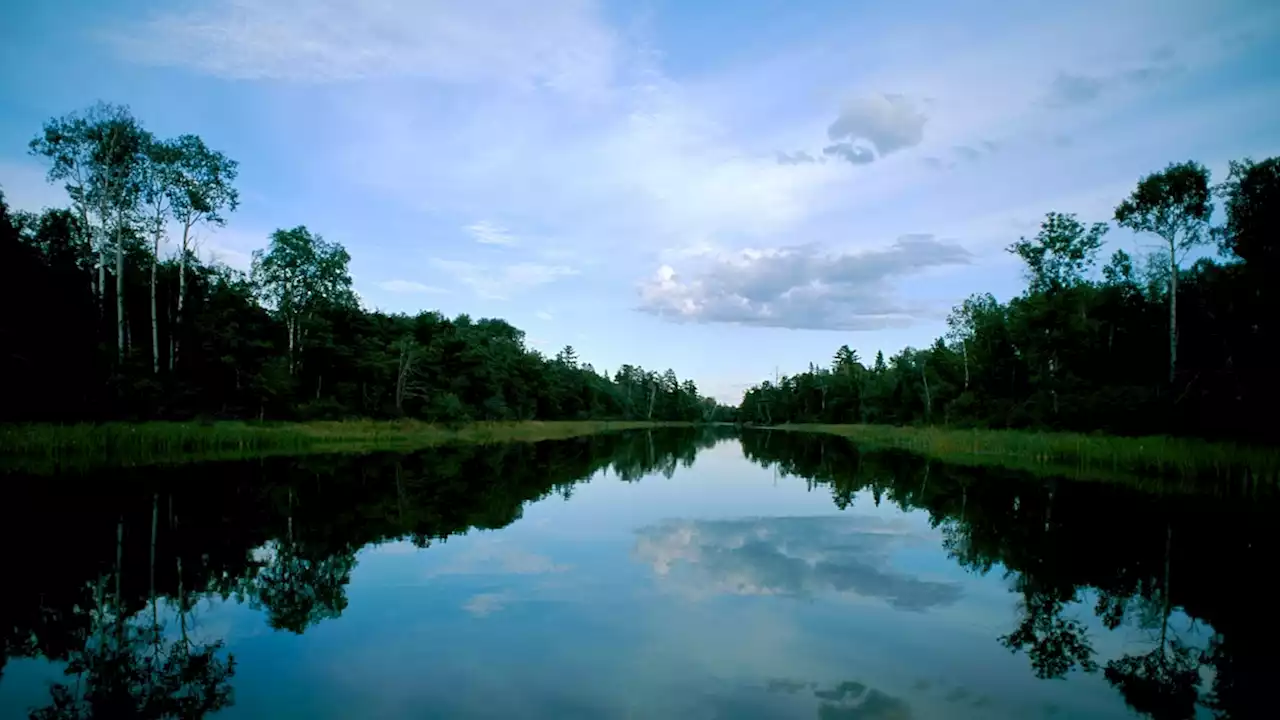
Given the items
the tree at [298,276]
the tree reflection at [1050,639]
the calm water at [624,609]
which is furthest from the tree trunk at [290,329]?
the tree reflection at [1050,639]

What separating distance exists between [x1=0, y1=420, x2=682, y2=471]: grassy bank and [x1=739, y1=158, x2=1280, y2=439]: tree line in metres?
37.2

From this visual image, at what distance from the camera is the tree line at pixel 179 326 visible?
28.2 metres

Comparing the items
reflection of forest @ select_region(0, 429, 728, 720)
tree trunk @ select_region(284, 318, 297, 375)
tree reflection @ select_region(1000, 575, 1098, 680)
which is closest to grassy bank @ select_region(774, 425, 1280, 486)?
tree reflection @ select_region(1000, 575, 1098, 680)

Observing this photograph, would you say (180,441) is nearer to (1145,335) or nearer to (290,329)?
(290,329)

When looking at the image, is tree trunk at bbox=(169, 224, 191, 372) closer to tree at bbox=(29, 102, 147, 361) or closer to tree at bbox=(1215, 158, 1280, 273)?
tree at bbox=(29, 102, 147, 361)

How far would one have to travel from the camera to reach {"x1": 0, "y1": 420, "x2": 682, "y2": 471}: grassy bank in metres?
22.1

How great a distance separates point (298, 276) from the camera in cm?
5253

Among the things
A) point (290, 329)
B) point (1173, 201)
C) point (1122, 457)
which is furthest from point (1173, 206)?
point (290, 329)

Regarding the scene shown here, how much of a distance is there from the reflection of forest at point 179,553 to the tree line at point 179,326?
37.3 ft

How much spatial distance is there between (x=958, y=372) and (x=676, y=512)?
58.7 metres

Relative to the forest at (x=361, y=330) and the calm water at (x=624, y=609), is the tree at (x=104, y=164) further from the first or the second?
the calm water at (x=624, y=609)

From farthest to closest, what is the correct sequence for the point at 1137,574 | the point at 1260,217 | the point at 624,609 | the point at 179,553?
the point at 1260,217 < the point at 179,553 < the point at 1137,574 < the point at 624,609

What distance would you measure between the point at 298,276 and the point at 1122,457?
179 feet

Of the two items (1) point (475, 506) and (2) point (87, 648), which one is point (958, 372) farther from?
(2) point (87, 648)
